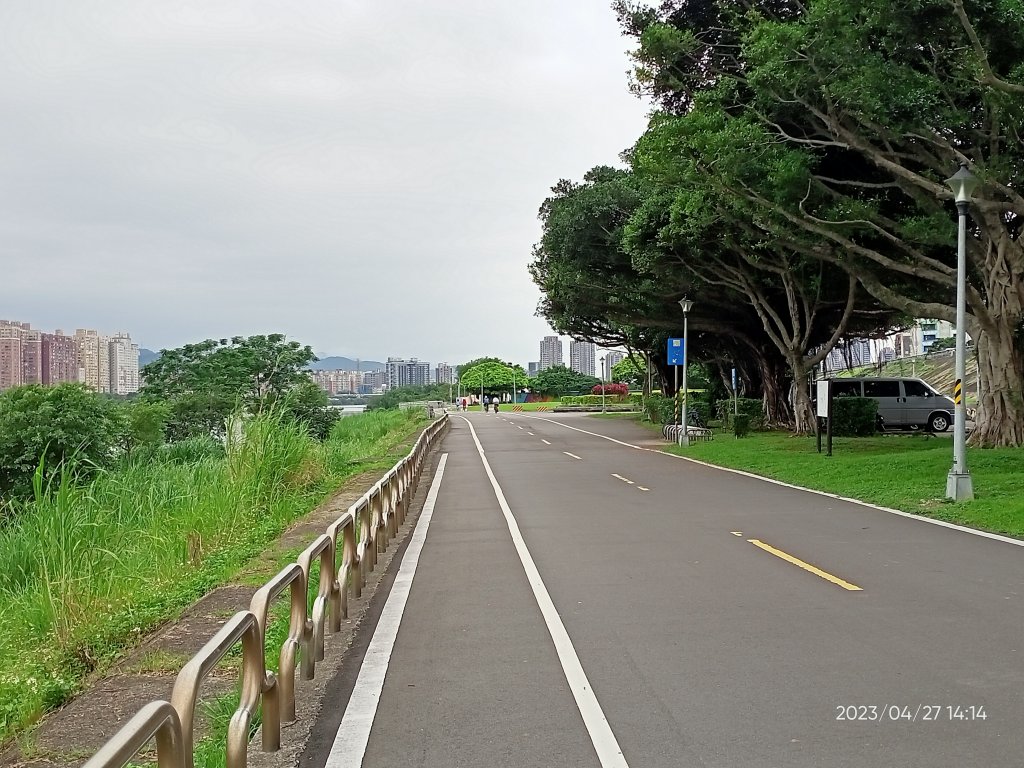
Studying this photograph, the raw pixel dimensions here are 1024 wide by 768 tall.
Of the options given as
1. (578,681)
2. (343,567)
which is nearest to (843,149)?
(343,567)

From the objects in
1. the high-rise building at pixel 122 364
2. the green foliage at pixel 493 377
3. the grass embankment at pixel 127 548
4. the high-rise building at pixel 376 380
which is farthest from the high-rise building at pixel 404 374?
the grass embankment at pixel 127 548

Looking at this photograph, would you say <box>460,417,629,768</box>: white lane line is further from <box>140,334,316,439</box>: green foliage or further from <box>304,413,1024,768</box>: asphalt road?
<box>140,334,316,439</box>: green foliage

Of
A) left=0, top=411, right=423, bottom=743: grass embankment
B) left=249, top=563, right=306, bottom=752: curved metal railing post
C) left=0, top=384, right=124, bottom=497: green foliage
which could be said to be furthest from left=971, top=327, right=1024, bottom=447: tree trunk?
left=0, top=384, right=124, bottom=497: green foliage

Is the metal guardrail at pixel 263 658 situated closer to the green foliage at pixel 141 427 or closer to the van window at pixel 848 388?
the green foliage at pixel 141 427

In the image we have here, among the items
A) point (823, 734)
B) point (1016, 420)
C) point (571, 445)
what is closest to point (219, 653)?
point (823, 734)

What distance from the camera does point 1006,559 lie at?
9578mm

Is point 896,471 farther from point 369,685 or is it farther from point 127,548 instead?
point 369,685

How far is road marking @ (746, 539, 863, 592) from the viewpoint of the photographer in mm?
8336

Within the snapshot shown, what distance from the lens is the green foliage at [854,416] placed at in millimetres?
30219

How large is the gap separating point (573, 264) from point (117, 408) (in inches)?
740

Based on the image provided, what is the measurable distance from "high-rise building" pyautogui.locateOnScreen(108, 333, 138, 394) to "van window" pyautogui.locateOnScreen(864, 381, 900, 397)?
96.2ft

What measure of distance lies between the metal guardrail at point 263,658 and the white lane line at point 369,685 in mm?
321

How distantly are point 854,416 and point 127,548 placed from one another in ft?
83.2

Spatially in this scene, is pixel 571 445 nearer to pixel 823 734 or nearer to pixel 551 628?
pixel 551 628
